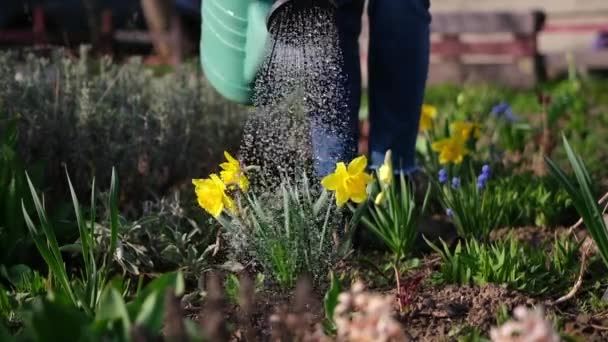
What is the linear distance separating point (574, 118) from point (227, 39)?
199 cm

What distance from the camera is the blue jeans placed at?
8.54ft

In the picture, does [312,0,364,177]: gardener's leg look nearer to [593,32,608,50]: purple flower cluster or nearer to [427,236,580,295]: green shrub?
[427,236,580,295]: green shrub

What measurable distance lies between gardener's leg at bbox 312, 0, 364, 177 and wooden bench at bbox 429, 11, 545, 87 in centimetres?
368

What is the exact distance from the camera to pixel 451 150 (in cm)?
300

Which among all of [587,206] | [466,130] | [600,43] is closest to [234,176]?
[587,206]

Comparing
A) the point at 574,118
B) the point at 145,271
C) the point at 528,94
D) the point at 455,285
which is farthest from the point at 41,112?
the point at 528,94

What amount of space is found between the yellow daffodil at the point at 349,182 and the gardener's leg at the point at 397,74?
2.03 ft

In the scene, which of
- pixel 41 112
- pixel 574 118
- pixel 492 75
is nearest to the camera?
pixel 41 112

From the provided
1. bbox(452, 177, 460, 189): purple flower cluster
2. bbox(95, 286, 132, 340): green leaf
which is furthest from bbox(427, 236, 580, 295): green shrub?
bbox(95, 286, 132, 340): green leaf

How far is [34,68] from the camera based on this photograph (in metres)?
3.57

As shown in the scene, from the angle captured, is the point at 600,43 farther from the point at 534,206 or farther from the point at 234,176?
the point at 234,176

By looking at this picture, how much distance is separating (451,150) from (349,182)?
0.95 meters

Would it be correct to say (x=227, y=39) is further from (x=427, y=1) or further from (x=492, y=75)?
(x=492, y=75)

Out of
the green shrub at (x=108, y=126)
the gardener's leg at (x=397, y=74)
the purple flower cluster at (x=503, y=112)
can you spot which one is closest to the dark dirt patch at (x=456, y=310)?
the gardener's leg at (x=397, y=74)
